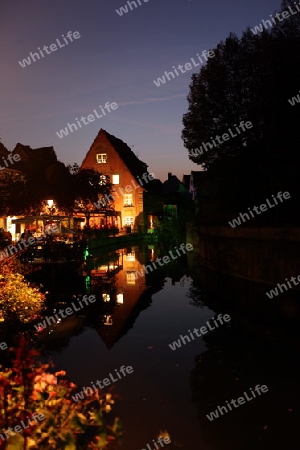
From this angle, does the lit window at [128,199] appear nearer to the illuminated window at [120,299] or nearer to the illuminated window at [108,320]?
the illuminated window at [120,299]

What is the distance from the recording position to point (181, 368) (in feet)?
30.7

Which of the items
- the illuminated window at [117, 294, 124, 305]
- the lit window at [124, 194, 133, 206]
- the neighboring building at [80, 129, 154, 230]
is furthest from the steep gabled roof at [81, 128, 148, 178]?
the illuminated window at [117, 294, 124, 305]

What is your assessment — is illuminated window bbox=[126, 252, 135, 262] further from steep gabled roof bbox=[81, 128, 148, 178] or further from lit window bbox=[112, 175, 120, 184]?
steep gabled roof bbox=[81, 128, 148, 178]

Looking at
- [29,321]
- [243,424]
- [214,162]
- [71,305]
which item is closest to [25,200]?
[214,162]

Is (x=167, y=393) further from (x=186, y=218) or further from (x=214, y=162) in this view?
(x=186, y=218)

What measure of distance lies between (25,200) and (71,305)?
2259 centimetres

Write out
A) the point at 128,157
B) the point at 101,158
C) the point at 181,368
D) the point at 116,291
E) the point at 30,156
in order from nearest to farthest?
1. the point at 181,368
2. the point at 116,291
3. the point at 30,156
4. the point at 101,158
5. the point at 128,157

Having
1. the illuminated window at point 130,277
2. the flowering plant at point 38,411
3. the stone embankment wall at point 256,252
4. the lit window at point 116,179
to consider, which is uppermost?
the lit window at point 116,179

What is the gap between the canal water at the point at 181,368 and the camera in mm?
6602

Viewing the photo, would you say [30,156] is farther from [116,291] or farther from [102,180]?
[116,291]

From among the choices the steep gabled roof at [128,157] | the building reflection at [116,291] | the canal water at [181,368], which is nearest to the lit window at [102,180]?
the steep gabled roof at [128,157]

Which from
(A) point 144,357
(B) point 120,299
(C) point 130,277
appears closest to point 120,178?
(C) point 130,277

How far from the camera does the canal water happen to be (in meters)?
6.60

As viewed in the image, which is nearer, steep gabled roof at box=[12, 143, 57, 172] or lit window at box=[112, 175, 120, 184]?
steep gabled roof at box=[12, 143, 57, 172]
